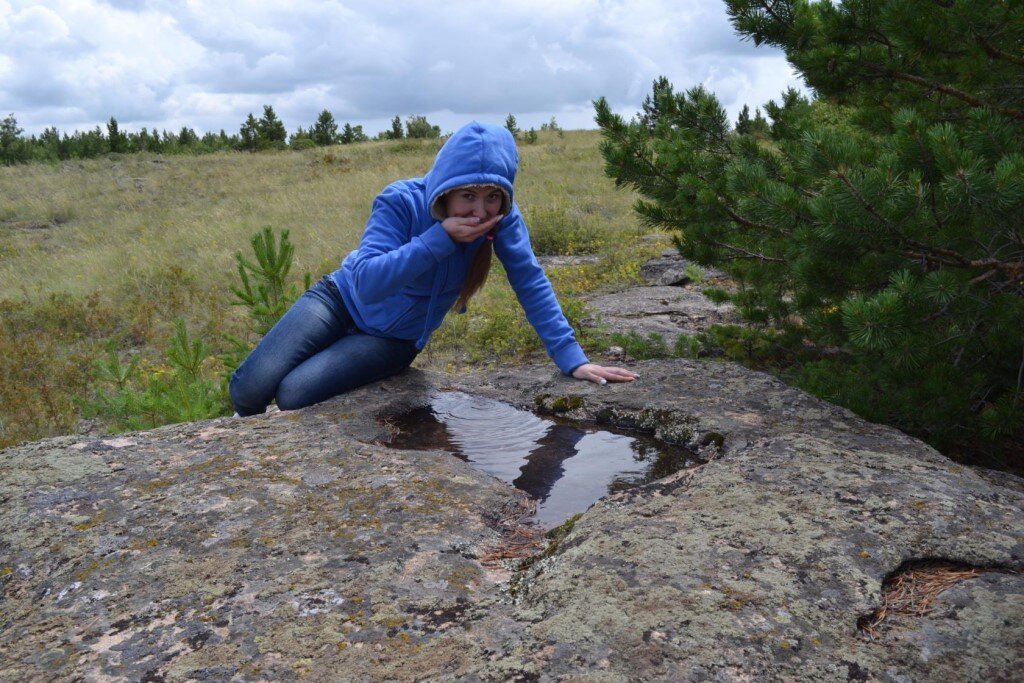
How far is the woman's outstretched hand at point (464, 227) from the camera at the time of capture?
9.89 feet

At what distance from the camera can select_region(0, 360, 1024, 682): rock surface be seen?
1397mm

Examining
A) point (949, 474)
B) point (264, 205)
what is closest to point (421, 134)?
point (264, 205)

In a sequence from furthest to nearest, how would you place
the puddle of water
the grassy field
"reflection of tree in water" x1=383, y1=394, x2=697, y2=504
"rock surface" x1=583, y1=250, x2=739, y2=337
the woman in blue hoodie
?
1. the grassy field
2. "rock surface" x1=583, y1=250, x2=739, y2=337
3. the woman in blue hoodie
4. "reflection of tree in water" x1=383, y1=394, x2=697, y2=504
5. the puddle of water

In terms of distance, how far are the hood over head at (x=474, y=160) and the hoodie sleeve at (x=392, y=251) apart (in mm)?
198

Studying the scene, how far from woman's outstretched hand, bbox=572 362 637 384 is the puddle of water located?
37 centimetres

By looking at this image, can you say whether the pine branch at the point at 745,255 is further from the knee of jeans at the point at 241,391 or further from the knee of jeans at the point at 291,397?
the knee of jeans at the point at 241,391

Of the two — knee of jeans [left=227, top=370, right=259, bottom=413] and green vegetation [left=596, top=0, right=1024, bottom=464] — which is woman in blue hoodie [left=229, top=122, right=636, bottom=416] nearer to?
knee of jeans [left=227, top=370, right=259, bottom=413]

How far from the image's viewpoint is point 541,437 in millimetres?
2918

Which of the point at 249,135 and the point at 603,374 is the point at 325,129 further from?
the point at 603,374

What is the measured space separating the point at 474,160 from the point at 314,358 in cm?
119

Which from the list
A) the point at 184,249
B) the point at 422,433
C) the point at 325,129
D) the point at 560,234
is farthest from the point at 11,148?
the point at 422,433

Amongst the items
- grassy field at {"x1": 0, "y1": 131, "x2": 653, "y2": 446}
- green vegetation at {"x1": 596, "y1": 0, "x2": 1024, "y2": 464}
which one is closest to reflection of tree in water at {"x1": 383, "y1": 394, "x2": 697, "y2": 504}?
green vegetation at {"x1": 596, "y1": 0, "x2": 1024, "y2": 464}

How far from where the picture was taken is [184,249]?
12203 millimetres

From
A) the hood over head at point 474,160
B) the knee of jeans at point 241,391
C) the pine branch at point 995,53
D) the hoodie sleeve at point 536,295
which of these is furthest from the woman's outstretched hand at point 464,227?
the pine branch at point 995,53
